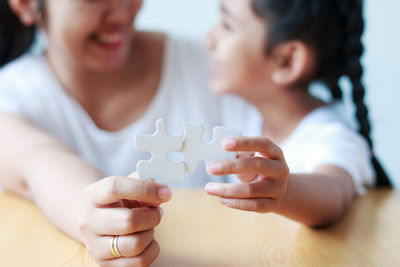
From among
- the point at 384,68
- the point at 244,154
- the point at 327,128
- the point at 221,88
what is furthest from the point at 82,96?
the point at 384,68

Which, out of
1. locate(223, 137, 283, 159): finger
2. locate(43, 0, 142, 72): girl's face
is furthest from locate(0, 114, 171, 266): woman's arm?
locate(43, 0, 142, 72): girl's face

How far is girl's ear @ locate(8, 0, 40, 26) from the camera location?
126cm

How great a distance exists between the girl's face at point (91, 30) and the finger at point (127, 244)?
27.0 inches

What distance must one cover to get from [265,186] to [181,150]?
13cm

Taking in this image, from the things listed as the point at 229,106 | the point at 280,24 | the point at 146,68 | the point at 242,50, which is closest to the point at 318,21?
the point at 280,24

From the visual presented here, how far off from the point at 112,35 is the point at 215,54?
0.31 metres

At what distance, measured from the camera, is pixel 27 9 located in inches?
50.2

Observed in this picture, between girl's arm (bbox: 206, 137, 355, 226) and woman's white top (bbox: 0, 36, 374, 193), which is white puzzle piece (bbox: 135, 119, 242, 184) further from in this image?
woman's white top (bbox: 0, 36, 374, 193)

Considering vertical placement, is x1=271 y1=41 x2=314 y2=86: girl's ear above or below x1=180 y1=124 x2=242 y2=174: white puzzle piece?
below

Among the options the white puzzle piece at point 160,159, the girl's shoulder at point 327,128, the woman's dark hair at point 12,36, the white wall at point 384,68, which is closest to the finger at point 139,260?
the white puzzle piece at point 160,159

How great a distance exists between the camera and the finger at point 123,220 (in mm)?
607

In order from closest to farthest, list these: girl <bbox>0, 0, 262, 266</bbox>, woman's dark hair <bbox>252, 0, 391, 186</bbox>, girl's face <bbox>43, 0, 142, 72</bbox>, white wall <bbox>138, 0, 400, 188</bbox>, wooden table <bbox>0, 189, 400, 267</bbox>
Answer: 1. wooden table <bbox>0, 189, 400, 267</bbox>
2. girl <bbox>0, 0, 262, 266</bbox>
3. girl's face <bbox>43, 0, 142, 72</bbox>
4. woman's dark hair <bbox>252, 0, 391, 186</bbox>
5. white wall <bbox>138, 0, 400, 188</bbox>

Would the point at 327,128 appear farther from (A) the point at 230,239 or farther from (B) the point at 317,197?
(A) the point at 230,239

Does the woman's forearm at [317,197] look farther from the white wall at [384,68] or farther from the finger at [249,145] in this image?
the white wall at [384,68]
